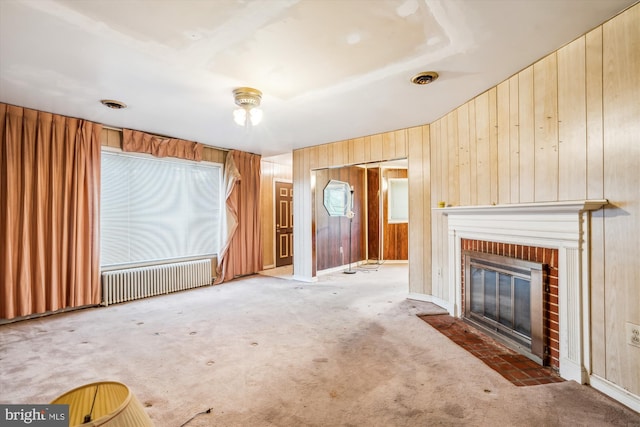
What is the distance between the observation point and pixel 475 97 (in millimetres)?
3398

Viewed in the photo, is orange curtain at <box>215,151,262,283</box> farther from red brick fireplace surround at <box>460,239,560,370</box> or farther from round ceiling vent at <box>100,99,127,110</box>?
red brick fireplace surround at <box>460,239,560,370</box>

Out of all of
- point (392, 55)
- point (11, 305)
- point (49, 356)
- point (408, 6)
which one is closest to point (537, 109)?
point (392, 55)

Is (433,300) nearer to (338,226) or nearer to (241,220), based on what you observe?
(338,226)

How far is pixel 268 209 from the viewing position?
7.20m

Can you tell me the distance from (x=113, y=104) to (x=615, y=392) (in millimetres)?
5059

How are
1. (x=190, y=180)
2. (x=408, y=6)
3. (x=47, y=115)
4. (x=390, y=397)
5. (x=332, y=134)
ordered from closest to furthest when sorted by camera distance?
1. (x=408, y=6)
2. (x=390, y=397)
3. (x=47, y=115)
4. (x=332, y=134)
5. (x=190, y=180)

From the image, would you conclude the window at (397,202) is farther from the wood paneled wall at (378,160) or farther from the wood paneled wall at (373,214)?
the wood paneled wall at (378,160)

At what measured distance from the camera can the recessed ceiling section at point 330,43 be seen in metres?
1.99

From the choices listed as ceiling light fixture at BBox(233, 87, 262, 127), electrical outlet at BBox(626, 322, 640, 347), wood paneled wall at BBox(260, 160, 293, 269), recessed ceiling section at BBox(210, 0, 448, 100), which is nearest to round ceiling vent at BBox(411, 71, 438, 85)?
recessed ceiling section at BBox(210, 0, 448, 100)

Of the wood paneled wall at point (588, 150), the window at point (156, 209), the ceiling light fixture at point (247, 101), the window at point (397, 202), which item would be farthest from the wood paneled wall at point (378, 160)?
the window at point (397, 202)

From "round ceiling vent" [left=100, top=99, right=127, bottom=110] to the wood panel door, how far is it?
13.4 feet

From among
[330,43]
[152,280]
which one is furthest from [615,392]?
[152,280]

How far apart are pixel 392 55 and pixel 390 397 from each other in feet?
8.32

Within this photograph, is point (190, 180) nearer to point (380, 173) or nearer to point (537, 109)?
point (380, 173)
